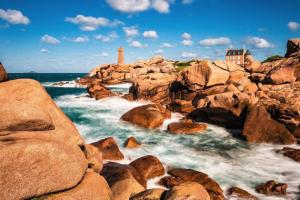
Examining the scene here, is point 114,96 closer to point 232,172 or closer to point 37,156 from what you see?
point 232,172

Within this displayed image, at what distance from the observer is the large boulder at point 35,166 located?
7051mm

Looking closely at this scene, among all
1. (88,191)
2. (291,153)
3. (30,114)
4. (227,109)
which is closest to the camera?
(30,114)

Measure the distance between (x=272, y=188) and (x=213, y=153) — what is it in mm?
6814

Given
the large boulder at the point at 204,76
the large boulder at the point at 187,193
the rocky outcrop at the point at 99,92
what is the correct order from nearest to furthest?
the large boulder at the point at 187,193
the large boulder at the point at 204,76
the rocky outcrop at the point at 99,92

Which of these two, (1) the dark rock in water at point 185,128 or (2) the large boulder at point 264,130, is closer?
(2) the large boulder at point 264,130

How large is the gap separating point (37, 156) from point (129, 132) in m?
19.3

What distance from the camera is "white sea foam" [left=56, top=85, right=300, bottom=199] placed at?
1651 cm

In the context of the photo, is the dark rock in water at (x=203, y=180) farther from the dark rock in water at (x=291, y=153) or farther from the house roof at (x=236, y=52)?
the house roof at (x=236, y=52)

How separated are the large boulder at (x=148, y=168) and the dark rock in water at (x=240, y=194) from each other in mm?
4124

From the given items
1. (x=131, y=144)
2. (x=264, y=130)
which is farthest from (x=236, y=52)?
(x=131, y=144)

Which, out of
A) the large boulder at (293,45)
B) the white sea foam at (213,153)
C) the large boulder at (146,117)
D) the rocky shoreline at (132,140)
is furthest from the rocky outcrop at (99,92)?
the large boulder at (293,45)

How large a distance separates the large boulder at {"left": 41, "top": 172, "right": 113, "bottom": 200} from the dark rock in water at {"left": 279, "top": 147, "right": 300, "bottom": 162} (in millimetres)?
15407

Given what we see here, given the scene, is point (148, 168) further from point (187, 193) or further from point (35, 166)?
point (35, 166)

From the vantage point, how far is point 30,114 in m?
8.60
